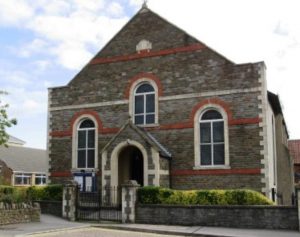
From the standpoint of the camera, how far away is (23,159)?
54594mm

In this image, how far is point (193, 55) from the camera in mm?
22578

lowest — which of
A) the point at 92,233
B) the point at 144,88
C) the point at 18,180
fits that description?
the point at 92,233

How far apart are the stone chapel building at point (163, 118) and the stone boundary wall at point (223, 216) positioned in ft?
8.54

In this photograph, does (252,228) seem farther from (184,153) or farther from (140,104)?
(140,104)

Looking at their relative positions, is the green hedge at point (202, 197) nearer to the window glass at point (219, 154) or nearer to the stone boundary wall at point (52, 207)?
the window glass at point (219, 154)

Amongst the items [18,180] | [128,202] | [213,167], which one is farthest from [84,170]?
[18,180]

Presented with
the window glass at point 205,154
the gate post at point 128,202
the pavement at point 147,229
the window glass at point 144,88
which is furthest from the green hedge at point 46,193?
the window glass at point 205,154

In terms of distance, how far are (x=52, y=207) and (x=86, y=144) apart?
510cm

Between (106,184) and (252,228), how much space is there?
8.07 m

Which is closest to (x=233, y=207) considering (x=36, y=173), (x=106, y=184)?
(x=106, y=184)

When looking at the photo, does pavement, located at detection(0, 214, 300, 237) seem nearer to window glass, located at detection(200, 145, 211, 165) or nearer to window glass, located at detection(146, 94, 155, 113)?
window glass, located at detection(200, 145, 211, 165)

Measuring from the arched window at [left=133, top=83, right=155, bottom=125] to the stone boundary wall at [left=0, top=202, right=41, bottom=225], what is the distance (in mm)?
7643

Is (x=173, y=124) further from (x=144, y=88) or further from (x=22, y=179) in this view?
(x=22, y=179)

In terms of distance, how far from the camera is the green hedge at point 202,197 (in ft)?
56.6
